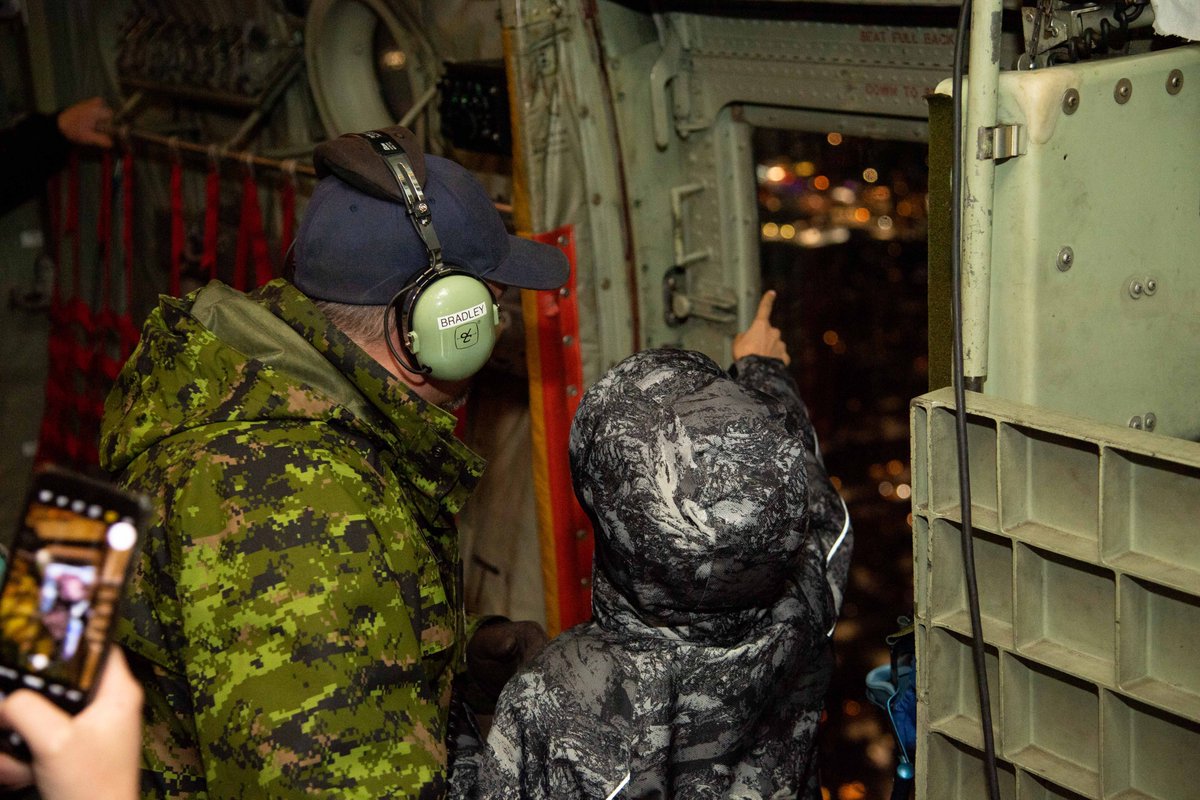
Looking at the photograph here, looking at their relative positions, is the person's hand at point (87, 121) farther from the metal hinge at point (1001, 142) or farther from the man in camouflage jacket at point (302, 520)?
the metal hinge at point (1001, 142)

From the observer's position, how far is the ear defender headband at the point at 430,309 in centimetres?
201

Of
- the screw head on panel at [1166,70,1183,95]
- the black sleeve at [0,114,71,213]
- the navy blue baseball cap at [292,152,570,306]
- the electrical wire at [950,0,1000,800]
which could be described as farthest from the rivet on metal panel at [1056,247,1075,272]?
the black sleeve at [0,114,71,213]

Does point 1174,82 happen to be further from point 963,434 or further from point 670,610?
point 670,610

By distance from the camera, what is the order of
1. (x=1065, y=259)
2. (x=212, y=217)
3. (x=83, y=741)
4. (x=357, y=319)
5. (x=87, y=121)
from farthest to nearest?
(x=87, y=121)
(x=212, y=217)
(x=357, y=319)
(x=1065, y=259)
(x=83, y=741)

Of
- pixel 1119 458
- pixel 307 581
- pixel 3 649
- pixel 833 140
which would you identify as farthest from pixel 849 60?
pixel 3 649

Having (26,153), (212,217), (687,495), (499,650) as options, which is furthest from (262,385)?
(26,153)

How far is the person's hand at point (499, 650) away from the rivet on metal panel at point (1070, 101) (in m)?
1.56

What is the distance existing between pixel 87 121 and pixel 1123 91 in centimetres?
460

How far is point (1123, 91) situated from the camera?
196 centimetres

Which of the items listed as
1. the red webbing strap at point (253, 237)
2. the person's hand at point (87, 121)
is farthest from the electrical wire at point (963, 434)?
the person's hand at point (87, 121)

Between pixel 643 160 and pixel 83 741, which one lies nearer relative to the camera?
pixel 83 741

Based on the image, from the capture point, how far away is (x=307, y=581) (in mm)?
1708

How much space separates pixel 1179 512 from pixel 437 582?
1.18 metres

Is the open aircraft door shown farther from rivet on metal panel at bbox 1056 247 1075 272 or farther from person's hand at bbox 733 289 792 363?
rivet on metal panel at bbox 1056 247 1075 272
